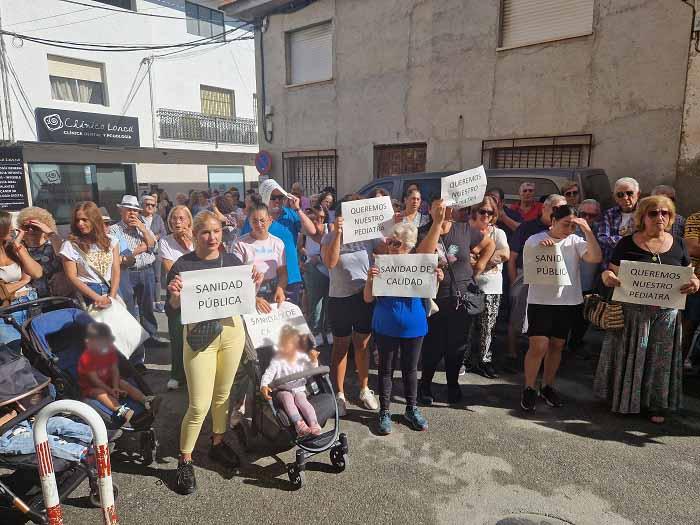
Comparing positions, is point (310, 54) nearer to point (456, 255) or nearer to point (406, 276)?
point (456, 255)

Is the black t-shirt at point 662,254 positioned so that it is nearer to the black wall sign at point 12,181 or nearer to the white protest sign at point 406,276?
the white protest sign at point 406,276

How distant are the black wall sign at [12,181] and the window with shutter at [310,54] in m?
10.0

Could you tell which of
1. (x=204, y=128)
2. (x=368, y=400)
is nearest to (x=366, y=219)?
(x=368, y=400)

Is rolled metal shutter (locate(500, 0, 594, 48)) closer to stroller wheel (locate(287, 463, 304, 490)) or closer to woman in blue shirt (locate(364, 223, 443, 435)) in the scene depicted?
woman in blue shirt (locate(364, 223, 443, 435))

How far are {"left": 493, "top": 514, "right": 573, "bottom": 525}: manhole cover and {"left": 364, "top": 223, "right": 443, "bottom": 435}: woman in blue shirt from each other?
109cm

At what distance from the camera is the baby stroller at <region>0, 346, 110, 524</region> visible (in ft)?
8.38

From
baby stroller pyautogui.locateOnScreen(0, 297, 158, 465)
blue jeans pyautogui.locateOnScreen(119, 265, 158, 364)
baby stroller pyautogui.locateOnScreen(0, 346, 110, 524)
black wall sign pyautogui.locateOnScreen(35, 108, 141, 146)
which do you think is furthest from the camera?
black wall sign pyautogui.locateOnScreen(35, 108, 141, 146)

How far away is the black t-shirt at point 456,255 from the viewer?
4.19 m

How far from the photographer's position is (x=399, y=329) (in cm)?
364

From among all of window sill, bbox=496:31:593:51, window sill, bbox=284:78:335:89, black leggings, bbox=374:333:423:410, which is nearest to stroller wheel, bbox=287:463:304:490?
black leggings, bbox=374:333:423:410

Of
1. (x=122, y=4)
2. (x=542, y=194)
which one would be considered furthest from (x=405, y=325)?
(x=122, y=4)

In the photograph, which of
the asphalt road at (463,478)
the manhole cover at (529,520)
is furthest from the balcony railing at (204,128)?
the manhole cover at (529,520)

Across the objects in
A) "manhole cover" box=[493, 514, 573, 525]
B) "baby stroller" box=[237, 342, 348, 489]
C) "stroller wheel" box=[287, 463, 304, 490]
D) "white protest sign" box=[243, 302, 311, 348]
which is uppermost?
"white protest sign" box=[243, 302, 311, 348]

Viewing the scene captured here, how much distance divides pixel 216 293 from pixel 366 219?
1501 mm
